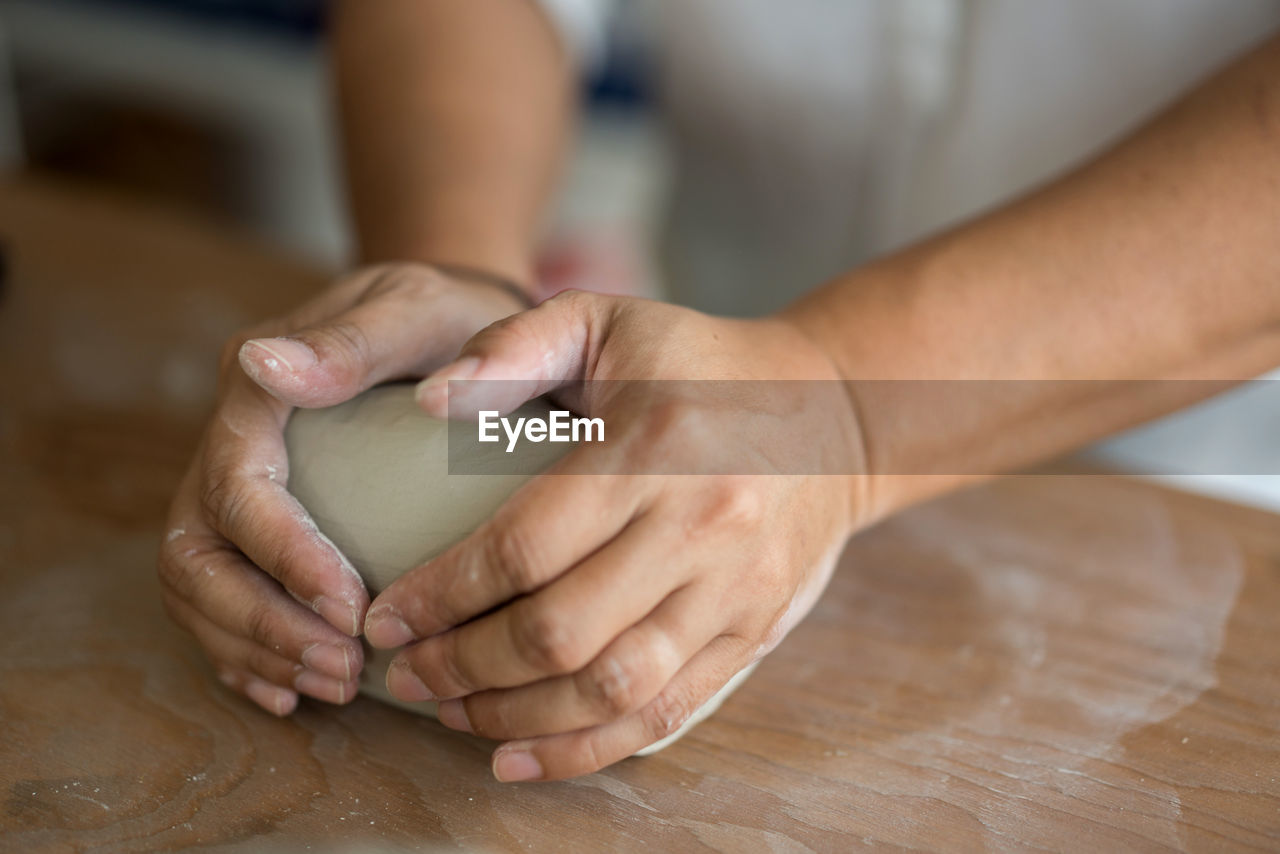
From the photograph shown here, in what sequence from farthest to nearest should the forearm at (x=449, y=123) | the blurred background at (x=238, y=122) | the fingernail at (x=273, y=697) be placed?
the blurred background at (x=238, y=122) < the forearm at (x=449, y=123) < the fingernail at (x=273, y=697)

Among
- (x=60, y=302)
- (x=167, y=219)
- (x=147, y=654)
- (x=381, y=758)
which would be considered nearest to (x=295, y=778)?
(x=381, y=758)

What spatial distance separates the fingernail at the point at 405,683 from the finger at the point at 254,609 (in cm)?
4

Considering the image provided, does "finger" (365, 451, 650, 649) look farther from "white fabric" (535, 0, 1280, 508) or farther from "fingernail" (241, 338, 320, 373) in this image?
"white fabric" (535, 0, 1280, 508)

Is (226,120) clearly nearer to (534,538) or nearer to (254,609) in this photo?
(254,609)

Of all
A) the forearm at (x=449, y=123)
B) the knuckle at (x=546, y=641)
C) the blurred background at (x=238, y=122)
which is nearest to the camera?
the knuckle at (x=546, y=641)

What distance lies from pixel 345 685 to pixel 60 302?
638 mm

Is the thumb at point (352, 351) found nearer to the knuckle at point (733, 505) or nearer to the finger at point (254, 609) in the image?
the finger at point (254, 609)

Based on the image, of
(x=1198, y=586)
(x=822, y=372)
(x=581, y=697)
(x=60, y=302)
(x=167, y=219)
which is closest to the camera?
(x=581, y=697)

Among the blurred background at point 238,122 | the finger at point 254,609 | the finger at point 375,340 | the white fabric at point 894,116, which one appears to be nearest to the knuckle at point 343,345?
the finger at point 375,340

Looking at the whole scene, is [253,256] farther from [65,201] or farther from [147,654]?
[147,654]

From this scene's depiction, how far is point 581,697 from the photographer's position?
17.9 inches

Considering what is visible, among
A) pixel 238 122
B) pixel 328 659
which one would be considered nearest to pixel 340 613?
pixel 328 659

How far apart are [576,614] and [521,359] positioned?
4.7 inches

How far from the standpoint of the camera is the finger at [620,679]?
45 centimetres
